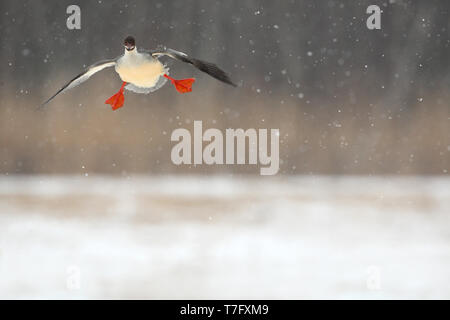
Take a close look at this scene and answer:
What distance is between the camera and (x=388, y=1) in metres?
3.29

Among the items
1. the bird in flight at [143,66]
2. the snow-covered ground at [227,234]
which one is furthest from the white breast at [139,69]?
the snow-covered ground at [227,234]

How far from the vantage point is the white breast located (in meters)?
1.29

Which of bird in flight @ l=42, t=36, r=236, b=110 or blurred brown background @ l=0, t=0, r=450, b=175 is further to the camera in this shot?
blurred brown background @ l=0, t=0, r=450, b=175

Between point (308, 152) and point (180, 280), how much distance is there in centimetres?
211

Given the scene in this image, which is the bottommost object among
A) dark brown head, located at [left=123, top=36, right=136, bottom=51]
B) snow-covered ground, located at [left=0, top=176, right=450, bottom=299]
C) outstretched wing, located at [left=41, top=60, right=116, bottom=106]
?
snow-covered ground, located at [left=0, top=176, right=450, bottom=299]

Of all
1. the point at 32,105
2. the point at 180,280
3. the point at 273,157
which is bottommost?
the point at 180,280

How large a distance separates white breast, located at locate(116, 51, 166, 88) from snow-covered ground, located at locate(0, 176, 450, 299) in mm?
520

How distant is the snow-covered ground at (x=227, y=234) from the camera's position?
138 centimetres

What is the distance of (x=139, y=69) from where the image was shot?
1.31 m

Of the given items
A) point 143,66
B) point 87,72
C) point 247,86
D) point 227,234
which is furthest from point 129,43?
point 247,86

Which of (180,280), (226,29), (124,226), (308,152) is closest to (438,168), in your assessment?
(308,152)

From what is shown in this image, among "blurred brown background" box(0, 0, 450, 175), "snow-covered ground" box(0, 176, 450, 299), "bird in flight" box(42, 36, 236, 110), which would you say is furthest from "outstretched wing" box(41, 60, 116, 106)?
"blurred brown background" box(0, 0, 450, 175)

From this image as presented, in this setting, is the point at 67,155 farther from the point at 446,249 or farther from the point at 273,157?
the point at 446,249

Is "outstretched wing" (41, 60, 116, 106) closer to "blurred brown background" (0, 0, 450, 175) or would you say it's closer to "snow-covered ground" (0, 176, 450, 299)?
"snow-covered ground" (0, 176, 450, 299)
